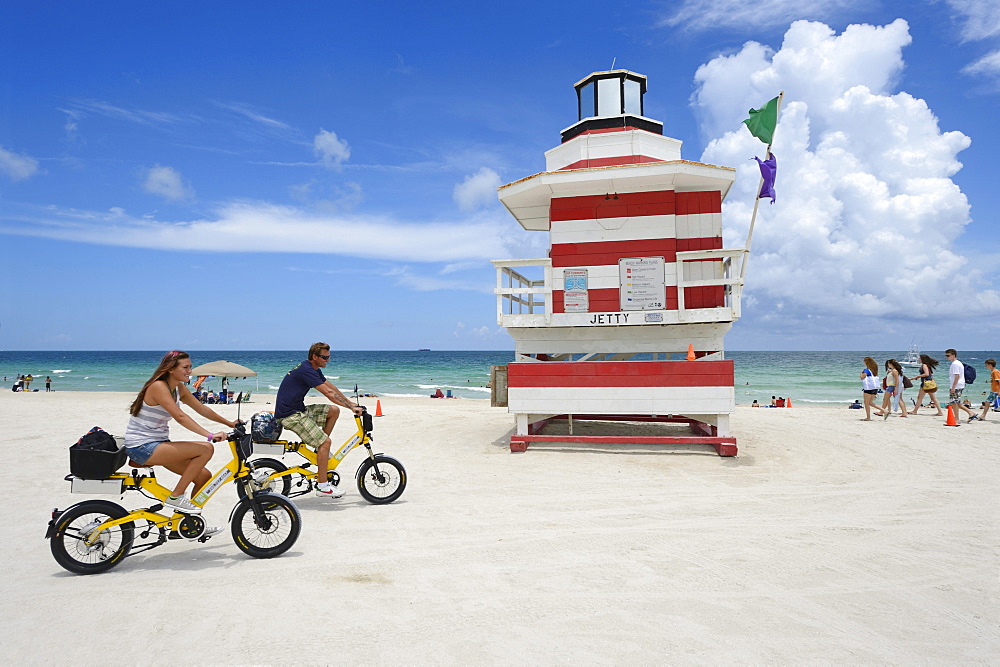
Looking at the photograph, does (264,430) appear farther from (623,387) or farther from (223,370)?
(223,370)

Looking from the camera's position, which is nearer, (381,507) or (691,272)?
(381,507)

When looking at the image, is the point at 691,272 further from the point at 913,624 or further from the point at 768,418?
the point at 913,624

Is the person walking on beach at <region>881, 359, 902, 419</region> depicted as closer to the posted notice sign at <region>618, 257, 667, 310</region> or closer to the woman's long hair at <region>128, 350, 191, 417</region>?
the posted notice sign at <region>618, 257, 667, 310</region>

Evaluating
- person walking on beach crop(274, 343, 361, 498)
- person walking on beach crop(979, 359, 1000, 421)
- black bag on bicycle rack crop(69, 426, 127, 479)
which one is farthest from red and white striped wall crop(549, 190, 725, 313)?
person walking on beach crop(979, 359, 1000, 421)

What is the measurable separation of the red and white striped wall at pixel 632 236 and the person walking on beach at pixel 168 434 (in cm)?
716

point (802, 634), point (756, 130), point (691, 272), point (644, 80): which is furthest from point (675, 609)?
point (644, 80)

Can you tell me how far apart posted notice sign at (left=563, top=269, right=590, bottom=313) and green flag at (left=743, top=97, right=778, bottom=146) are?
3.69 m

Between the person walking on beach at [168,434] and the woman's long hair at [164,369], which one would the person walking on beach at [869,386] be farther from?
the woman's long hair at [164,369]

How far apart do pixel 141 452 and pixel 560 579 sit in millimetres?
3478

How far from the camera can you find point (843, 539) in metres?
5.88

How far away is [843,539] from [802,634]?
2.47m

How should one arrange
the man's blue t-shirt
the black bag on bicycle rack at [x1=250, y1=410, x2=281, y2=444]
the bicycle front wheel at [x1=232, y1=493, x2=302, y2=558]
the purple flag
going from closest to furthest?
the bicycle front wheel at [x1=232, y1=493, x2=302, y2=558] → the black bag on bicycle rack at [x1=250, y1=410, x2=281, y2=444] → the man's blue t-shirt → the purple flag

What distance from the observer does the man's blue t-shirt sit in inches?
Result: 269

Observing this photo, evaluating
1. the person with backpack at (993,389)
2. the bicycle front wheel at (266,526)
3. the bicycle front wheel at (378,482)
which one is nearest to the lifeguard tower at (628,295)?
the bicycle front wheel at (378,482)
